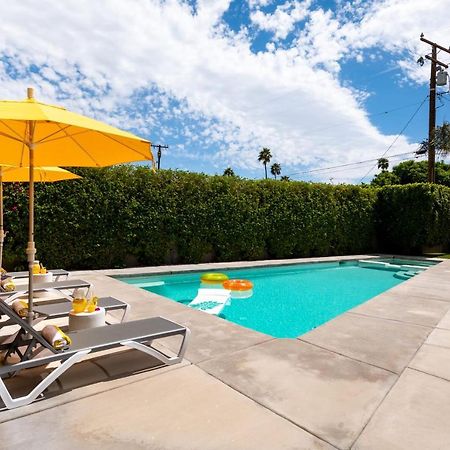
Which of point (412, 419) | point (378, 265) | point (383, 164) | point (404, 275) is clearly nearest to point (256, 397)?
point (412, 419)

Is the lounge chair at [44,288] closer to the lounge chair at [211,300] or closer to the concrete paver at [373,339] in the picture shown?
the lounge chair at [211,300]

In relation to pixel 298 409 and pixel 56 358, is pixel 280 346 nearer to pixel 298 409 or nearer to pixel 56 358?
pixel 298 409

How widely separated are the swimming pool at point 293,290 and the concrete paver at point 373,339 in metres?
1.59

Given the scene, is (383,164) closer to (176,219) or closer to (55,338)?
(176,219)

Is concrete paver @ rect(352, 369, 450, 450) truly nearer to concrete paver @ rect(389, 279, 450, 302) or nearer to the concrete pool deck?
the concrete pool deck

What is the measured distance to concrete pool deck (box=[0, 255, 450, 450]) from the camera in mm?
2443

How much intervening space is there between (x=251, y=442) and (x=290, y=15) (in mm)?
11060

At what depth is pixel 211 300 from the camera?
28.6 ft

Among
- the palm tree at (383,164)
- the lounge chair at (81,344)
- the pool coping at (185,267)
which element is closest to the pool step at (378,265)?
the pool coping at (185,267)

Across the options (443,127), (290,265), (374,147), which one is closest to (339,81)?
(290,265)

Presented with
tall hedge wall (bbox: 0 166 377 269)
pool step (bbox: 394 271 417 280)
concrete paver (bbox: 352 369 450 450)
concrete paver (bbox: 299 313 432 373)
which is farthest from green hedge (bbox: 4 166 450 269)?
concrete paver (bbox: 352 369 450 450)

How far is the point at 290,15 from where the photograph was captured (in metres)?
10.2

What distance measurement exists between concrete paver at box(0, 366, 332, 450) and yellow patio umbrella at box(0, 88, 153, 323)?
4.54 ft

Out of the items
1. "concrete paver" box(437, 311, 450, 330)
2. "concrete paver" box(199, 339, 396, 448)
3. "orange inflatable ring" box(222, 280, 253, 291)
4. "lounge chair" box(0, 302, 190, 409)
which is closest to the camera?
"concrete paver" box(199, 339, 396, 448)
